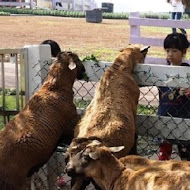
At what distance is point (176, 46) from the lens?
636cm

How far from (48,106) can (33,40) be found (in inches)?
637

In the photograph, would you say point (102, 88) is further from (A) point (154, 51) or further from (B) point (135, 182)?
(A) point (154, 51)

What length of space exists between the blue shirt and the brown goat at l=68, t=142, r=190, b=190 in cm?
128

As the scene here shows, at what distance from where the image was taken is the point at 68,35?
79.5ft

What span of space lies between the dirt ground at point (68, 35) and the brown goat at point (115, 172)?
12036 millimetres

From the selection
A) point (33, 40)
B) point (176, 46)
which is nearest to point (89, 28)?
point (33, 40)

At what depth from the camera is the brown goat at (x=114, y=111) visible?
510 cm

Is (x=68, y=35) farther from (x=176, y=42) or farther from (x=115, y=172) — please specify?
(x=115, y=172)

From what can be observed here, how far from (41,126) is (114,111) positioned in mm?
760

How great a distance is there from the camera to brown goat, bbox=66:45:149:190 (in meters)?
5.10

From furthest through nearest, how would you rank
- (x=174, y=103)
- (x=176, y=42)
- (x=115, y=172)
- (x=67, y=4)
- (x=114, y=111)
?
(x=67, y=4)
(x=176, y=42)
(x=174, y=103)
(x=114, y=111)
(x=115, y=172)

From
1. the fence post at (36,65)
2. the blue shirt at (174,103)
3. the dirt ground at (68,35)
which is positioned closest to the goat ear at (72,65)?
the fence post at (36,65)

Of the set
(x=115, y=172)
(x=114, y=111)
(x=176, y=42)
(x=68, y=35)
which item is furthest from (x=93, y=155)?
(x=68, y=35)

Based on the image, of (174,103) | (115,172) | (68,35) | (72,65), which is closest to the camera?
(115,172)
